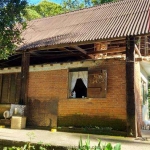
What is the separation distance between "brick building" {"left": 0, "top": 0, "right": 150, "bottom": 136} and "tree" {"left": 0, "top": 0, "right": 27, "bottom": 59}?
267 centimetres

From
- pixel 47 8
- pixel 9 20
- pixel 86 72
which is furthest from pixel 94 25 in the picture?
pixel 47 8

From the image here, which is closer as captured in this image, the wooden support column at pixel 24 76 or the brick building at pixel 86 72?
the brick building at pixel 86 72

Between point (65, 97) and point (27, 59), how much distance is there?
2801 millimetres

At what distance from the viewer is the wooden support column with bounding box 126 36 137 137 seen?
805 cm

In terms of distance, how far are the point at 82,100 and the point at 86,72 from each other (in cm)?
128

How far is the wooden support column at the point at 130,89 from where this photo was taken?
8.05 metres

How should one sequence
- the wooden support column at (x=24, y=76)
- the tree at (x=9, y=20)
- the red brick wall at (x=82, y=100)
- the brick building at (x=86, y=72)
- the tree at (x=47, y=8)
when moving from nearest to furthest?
the tree at (x=9, y=20)
the brick building at (x=86, y=72)
the red brick wall at (x=82, y=100)
the wooden support column at (x=24, y=76)
the tree at (x=47, y=8)

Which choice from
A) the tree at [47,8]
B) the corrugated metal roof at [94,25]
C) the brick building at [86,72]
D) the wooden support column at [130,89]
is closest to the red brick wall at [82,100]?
the brick building at [86,72]

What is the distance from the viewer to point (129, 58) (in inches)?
→ 340

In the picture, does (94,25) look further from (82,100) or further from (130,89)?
(130,89)

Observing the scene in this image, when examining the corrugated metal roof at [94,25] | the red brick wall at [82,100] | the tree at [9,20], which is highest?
the corrugated metal roof at [94,25]

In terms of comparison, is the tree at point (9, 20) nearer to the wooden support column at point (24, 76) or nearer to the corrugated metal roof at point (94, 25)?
the corrugated metal roof at point (94, 25)

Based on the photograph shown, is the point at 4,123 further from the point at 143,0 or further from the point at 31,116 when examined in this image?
the point at 143,0

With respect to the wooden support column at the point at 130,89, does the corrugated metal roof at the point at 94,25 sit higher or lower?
higher
